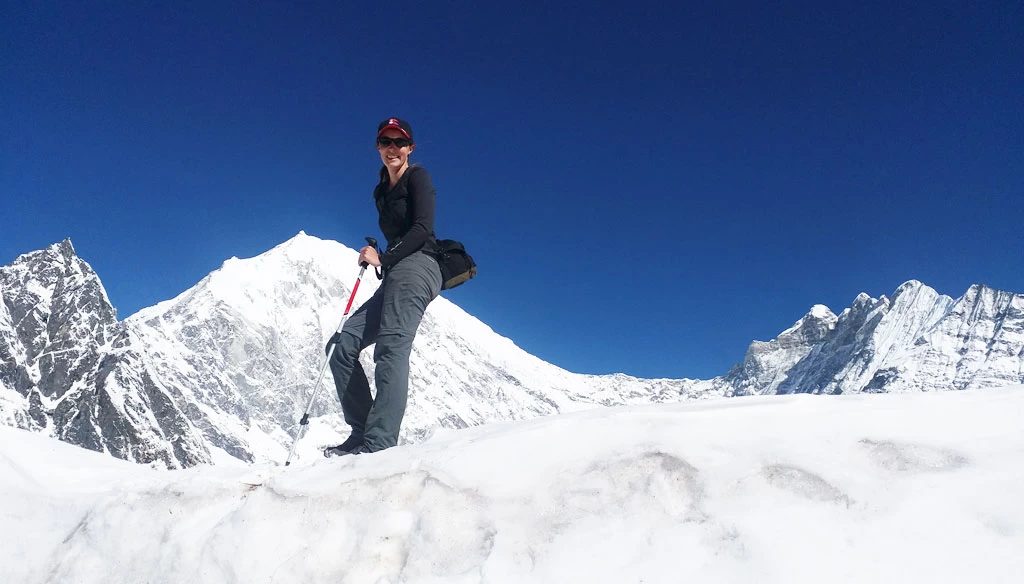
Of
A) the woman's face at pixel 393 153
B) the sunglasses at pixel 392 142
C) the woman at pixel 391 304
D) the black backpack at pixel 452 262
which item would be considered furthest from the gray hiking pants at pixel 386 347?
the sunglasses at pixel 392 142

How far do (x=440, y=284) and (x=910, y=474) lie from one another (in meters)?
3.71

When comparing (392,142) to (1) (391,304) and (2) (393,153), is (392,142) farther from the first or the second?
(1) (391,304)

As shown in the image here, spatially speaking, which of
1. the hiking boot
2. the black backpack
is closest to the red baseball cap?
the black backpack

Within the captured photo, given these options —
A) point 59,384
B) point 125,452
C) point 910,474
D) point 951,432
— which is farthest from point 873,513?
point 59,384

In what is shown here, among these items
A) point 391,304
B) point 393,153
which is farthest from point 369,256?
point 393,153

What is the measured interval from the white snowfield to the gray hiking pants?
2.82 ft

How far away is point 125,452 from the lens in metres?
161

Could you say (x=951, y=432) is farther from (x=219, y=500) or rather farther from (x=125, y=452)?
(x=125, y=452)

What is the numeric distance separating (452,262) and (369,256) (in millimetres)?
719

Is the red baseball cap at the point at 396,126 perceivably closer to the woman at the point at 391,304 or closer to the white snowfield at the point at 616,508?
the woman at the point at 391,304

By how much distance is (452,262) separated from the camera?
18.2 ft

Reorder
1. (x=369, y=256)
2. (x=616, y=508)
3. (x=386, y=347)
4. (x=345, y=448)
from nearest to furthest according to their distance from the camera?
(x=616, y=508) → (x=386, y=347) → (x=345, y=448) → (x=369, y=256)

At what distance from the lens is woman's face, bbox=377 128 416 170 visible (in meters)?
5.45

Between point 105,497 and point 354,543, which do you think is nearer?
point 354,543
